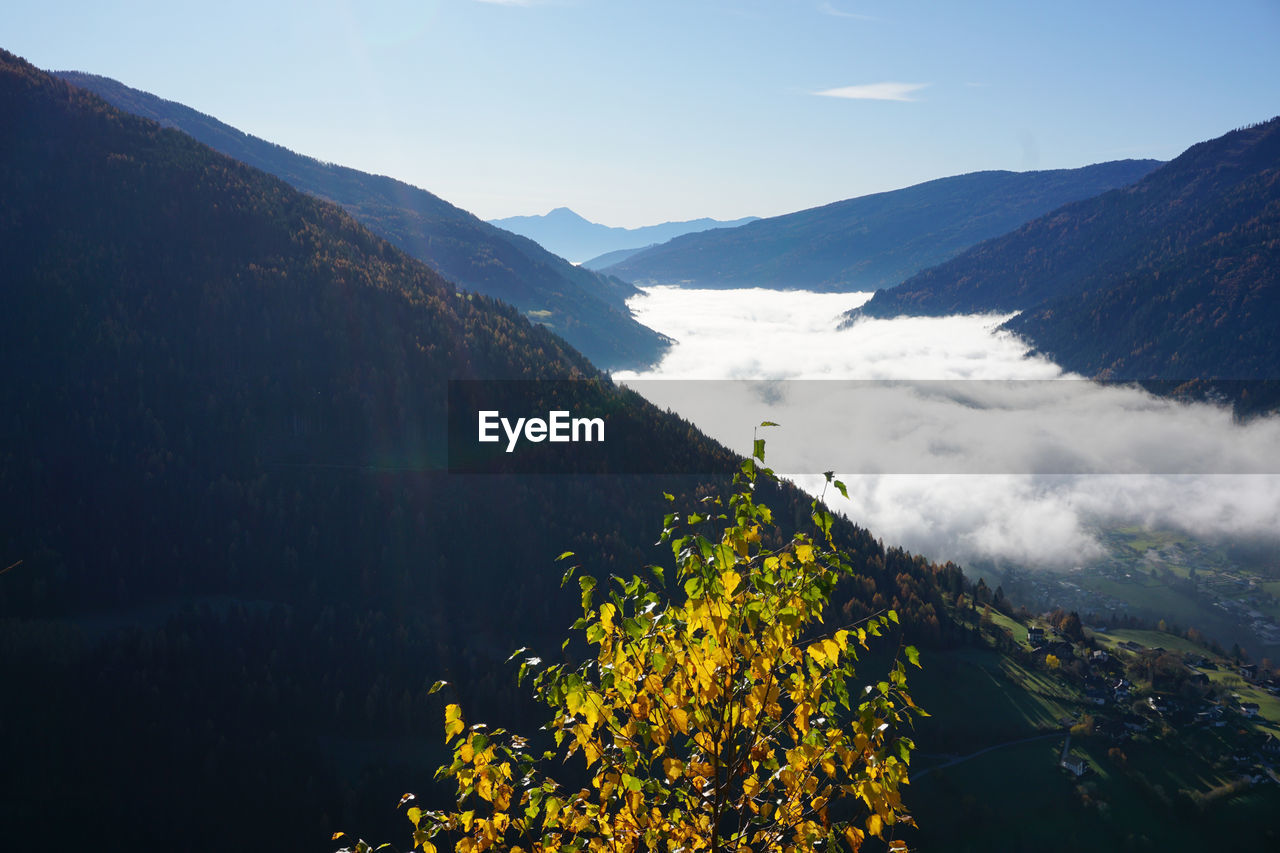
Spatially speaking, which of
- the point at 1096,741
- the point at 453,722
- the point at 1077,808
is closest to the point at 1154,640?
the point at 1096,741

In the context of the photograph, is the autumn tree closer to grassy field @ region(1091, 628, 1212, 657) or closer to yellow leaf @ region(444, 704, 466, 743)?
yellow leaf @ region(444, 704, 466, 743)

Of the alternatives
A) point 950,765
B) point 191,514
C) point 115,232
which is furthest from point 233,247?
point 950,765

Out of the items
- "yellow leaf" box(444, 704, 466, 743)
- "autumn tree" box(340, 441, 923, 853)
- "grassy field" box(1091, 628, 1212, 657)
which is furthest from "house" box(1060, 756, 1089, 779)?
"yellow leaf" box(444, 704, 466, 743)

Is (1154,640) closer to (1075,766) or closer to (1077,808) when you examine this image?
(1075,766)

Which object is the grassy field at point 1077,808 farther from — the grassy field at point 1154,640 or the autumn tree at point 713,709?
the autumn tree at point 713,709

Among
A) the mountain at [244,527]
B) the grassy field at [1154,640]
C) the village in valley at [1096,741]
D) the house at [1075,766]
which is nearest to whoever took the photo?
the mountain at [244,527]

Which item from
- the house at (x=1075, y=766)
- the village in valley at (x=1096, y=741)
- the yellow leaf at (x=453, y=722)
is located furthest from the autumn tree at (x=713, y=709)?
the house at (x=1075, y=766)
